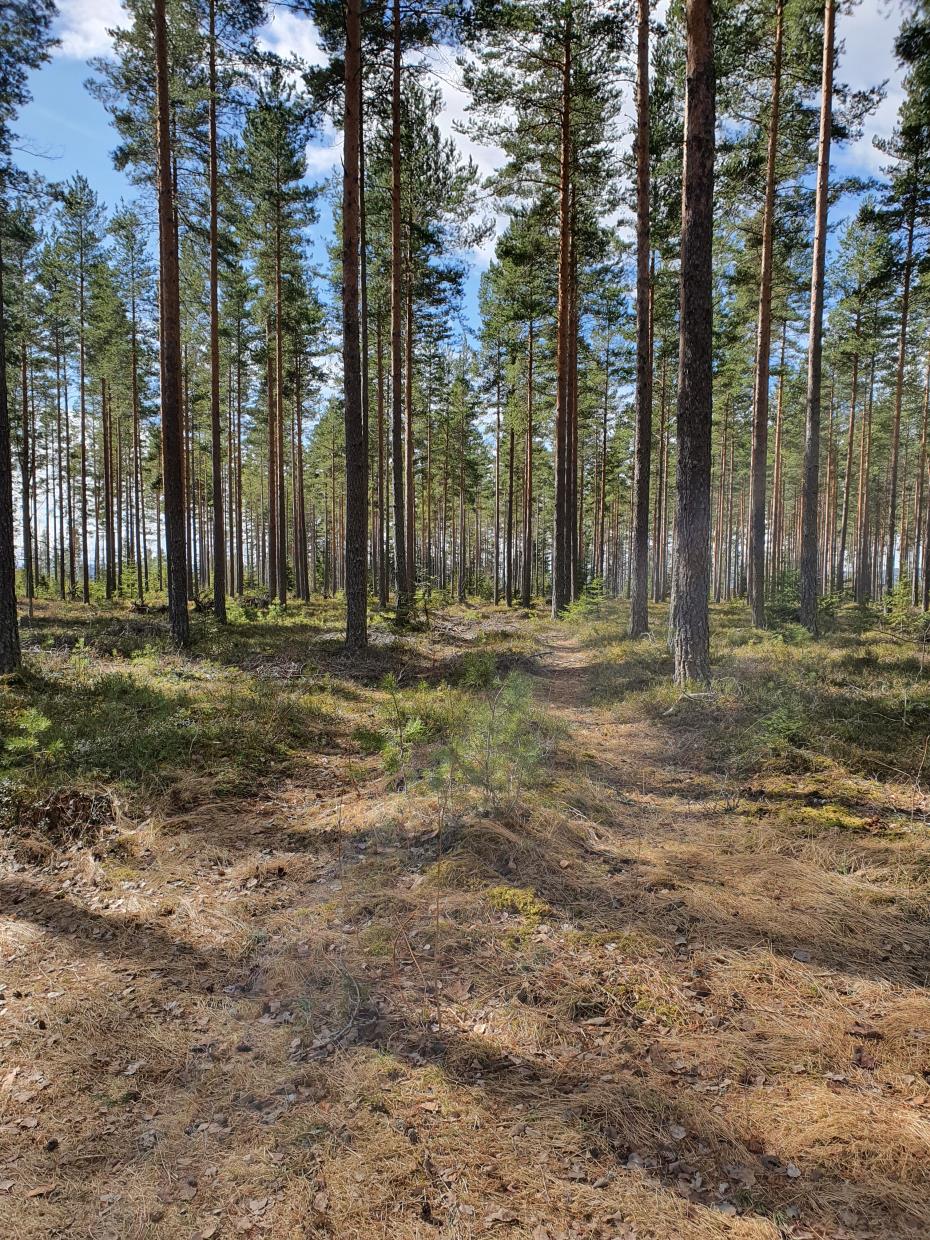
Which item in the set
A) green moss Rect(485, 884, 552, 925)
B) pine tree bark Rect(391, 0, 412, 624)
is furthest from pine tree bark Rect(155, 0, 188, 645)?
green moss Rect(485, 884, 552, 925)

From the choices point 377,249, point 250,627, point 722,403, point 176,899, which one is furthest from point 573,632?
point 722,403

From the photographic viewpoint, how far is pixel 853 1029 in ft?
8.00

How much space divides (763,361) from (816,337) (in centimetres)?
136

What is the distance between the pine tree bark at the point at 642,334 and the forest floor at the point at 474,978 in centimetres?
647

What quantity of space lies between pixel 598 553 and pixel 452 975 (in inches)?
1336

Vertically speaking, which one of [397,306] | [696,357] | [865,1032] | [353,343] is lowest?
[865,1032]

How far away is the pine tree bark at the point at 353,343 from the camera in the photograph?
9945 millimetres

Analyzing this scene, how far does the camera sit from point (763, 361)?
13.7 m

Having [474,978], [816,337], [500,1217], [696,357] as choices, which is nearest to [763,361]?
[816,337]

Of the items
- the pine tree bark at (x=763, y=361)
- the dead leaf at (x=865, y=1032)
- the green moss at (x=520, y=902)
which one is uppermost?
the pine tree bark at (x=763, y=361)

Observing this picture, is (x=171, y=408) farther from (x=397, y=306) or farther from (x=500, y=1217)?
(x=500, y=1217)

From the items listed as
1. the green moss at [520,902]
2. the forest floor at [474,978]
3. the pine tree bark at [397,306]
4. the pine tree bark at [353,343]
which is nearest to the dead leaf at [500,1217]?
the forest floor at [474,978]

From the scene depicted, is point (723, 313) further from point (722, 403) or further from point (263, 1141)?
point (263, 1141)

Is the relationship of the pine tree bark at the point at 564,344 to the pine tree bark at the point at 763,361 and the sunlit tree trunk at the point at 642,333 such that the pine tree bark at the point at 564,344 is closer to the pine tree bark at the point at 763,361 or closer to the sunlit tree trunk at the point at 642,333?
the sunlit tree trunk at the point at 642,333
